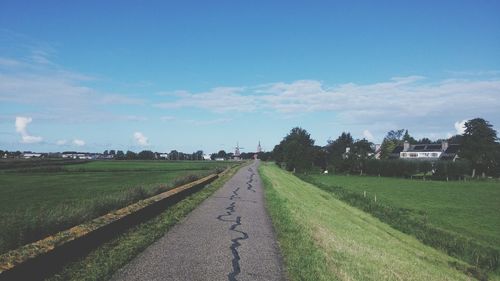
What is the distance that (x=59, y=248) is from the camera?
734cm

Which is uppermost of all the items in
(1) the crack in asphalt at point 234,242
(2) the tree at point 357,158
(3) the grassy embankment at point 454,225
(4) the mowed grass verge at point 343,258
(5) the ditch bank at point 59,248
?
(2) the tree at point 357,158

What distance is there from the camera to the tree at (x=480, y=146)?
101438mm

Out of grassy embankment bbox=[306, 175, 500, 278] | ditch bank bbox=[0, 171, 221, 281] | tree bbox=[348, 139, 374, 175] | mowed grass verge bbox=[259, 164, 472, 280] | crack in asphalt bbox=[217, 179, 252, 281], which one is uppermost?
tree bbox=[348, 139, 374, 175]

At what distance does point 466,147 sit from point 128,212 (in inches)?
4308

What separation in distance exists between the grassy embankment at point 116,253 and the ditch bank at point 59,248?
18 centimetres

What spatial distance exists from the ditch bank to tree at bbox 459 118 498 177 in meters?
103

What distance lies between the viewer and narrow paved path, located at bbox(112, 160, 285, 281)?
23.7 ft

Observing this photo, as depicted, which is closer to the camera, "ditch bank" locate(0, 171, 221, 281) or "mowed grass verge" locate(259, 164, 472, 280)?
"ditch bank" locate(0, 171, 221, 281)

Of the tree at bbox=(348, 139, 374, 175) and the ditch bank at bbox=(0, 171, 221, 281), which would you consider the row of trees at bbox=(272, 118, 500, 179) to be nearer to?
the tree at bbox=(348, 139, 374, 175)

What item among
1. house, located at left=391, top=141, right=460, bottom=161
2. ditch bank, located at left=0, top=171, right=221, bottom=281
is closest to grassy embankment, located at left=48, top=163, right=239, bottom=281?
ditch bank, located at left=0, top=171, right=221, bottom=281

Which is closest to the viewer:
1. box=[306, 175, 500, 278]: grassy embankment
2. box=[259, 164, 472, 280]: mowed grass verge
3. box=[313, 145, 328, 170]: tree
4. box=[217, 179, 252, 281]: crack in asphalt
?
box=[217, 179, 252, 281]: crack in asphalt

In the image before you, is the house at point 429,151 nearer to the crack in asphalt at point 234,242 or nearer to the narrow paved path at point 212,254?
the crack in asphalt at point 234,242

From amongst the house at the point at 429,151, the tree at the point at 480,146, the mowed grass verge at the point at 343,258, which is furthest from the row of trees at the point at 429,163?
the mowed grass verge at the point at 343,258

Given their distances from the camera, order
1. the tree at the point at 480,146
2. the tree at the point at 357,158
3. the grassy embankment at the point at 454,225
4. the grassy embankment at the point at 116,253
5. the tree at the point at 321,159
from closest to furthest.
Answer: the grassy embankment at the point at 116,253 < the grassy embankment at the point at 454,225 < the tree at the point at 480,146 < the tree at the point at 357,158 < the tree at the point at 321,159
